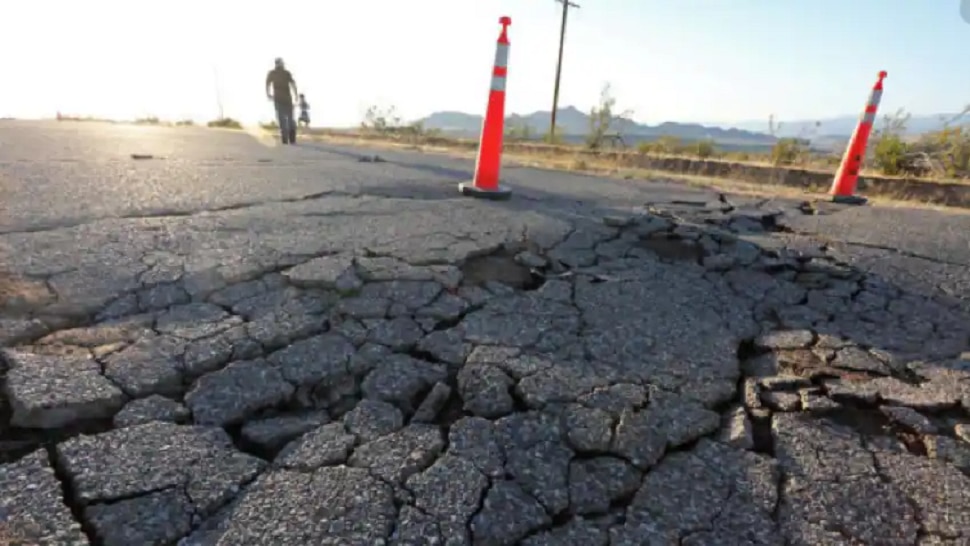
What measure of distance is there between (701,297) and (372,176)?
144 inches

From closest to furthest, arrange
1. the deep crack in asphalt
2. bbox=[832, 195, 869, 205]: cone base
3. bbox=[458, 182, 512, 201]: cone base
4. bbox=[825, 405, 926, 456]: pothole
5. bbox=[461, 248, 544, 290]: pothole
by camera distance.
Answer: the deep crack in asphalt < bbox=[825, 405, 926, 456]: pothole < bbox=[461, 248, 544, 290]: pothole < bbox=[458, 182, 512, 201]: cone base < bbox=[832, 195, 869, 205]: cone base

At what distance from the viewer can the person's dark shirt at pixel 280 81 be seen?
28.1 ft

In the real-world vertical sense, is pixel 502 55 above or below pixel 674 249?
above

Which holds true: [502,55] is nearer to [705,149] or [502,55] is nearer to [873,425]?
[873,425]

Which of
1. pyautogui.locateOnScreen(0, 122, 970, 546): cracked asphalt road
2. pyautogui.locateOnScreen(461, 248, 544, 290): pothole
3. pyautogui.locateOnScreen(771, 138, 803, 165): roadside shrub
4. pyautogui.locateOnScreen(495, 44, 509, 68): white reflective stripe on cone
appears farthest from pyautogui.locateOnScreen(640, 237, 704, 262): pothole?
pyautogui.locateOnScreen(771, 138, 803, 165): roadside shrub

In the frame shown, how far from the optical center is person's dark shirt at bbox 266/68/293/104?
857cm

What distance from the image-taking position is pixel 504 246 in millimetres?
3104

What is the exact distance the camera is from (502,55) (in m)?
4.19

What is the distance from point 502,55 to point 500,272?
2.24m

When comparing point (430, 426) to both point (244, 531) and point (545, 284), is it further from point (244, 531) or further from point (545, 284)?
point (545, 284)

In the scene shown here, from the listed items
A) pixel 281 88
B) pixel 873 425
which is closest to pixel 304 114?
pixel 281 88

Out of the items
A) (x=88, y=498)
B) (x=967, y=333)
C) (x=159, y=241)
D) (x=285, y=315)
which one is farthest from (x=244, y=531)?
(x=967, y=333)

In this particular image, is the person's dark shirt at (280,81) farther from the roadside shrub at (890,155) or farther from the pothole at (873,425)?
the roadside shrub at (890,155)

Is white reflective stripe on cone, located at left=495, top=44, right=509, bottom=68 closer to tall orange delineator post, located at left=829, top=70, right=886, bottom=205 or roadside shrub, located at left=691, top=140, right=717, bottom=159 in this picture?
tall orange delineator post, located at left=829, top=70, right=886, bottom=205
